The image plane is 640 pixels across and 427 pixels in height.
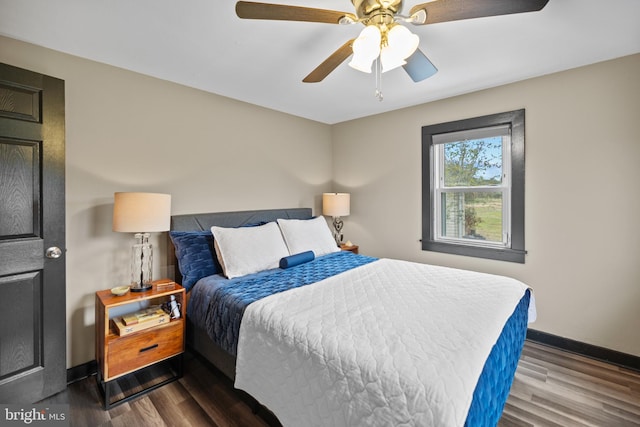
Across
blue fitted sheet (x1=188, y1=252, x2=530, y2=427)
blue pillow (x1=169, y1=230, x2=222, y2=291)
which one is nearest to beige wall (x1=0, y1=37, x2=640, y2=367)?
blue pillow (x1=169, y1=230, x2=222, y2=291)

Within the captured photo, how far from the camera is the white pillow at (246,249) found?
2.37 metres

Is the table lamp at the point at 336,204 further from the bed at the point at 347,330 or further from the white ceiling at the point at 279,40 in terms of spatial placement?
the white ceiling at the point at 279,40

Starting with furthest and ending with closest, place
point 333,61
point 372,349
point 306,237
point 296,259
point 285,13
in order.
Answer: point 306,237 → point 296,259 → point 333,61 → point 285,13 → point 372,349

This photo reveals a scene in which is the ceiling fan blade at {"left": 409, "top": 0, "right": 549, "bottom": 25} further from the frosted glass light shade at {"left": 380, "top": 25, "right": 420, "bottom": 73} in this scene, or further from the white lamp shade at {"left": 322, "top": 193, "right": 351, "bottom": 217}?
the white lamp shade at {"left": 322, "top": 193, "right": 351, "bottom": 217}

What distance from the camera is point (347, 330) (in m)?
1.40

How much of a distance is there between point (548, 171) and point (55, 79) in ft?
12.7

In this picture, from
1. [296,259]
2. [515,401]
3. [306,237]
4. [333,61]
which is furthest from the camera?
[306,237]

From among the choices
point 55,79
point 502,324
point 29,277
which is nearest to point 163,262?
point 29,277

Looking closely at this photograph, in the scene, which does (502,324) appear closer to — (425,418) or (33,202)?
(425,418)

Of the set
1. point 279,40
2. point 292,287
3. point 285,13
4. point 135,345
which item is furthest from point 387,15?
point 135,345

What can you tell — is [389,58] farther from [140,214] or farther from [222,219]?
[222,219]

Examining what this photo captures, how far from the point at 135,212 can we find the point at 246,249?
0.86 m

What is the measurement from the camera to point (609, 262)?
2334 millimetres

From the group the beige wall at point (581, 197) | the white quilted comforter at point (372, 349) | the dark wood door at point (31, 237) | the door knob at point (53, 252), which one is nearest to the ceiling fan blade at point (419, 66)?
the beige wall at point (581, 197)
